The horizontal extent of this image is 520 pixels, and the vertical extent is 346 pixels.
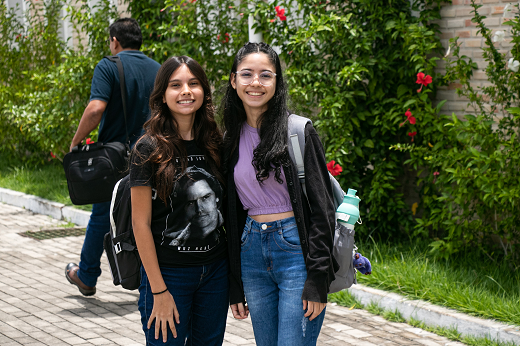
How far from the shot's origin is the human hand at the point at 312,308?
2623 millimetres

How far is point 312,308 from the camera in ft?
8.62

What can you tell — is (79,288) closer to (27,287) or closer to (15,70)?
(27,287)

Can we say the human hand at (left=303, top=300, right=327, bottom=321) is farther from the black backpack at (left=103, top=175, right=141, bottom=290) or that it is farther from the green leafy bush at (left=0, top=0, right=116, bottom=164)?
the green leafy bush at (left=0, top=0, right=116, bottom=164)

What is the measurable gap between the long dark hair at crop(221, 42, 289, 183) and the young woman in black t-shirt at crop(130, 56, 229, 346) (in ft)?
0.29

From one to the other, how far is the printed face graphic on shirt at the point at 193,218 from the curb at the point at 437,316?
8.03ft

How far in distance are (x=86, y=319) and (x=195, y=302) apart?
2394mm

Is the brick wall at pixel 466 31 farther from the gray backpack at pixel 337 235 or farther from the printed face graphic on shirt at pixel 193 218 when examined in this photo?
the printed face graphic on shirt at pixel 193 218

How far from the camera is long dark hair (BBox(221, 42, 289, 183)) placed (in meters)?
2.71

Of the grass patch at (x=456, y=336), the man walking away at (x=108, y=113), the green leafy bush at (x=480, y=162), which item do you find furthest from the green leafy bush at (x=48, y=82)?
the grass patch at (x=456, y=336)

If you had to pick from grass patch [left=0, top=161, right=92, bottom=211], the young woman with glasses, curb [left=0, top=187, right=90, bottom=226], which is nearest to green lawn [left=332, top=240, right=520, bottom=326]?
the young woman with glasses

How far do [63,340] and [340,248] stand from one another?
2.62 meters

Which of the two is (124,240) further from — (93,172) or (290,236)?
(93,172)

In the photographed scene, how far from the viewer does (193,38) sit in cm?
791

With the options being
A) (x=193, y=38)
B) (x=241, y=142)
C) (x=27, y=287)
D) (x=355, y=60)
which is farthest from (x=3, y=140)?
(x=241, y=142)
